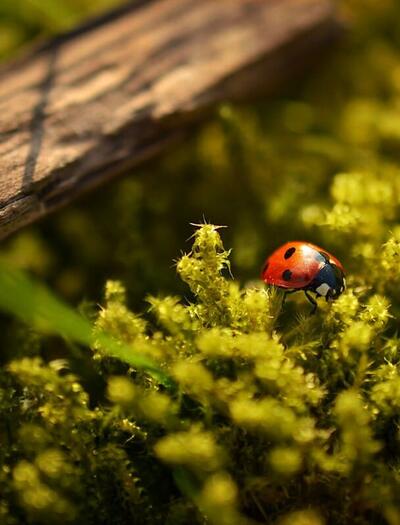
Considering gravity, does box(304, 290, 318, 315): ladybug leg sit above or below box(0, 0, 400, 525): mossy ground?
above

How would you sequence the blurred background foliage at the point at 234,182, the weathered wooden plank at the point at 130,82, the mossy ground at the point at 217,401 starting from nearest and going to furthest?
the mossy ground at the point at 217,401
the weathered wooden plank at the point at 130,82
the blurred background foliage at the point at 234,182

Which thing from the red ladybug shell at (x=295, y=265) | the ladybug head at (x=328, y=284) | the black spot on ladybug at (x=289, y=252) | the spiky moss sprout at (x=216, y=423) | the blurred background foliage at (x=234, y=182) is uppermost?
the blurred background foliage at (x=234, y=182)

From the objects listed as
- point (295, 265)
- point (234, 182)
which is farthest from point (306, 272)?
point (234, 182)

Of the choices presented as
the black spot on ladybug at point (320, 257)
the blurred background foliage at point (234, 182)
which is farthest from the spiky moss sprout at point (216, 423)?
the blurred background foliage at point (234, 182)

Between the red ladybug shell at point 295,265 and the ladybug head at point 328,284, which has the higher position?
the red ladybug shell at point 295,265

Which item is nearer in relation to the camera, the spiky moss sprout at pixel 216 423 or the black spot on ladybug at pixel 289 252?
the spiky moss sprout at pixel 216 423

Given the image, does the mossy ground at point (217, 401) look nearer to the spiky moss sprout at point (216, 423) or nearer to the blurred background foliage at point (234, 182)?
the spiky moss sprout at point (216, 423)

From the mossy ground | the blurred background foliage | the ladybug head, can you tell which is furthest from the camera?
the blurred background foliage

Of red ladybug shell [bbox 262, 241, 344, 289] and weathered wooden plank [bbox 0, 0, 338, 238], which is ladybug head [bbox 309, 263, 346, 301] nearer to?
red ladybug shell [bbox 262, 241, 344, 289]

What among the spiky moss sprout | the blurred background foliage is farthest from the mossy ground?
the blurred background foliage
